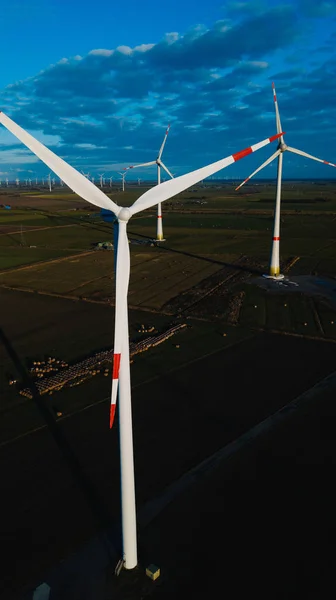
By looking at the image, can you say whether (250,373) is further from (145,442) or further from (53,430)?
(53,430)

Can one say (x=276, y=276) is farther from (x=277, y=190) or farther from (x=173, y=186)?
(x=173, y=186)

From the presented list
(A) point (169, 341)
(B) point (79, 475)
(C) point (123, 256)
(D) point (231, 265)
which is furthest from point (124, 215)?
(D) point (231, 265)

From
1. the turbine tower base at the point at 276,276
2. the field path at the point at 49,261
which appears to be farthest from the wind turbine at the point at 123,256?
the field path at the point at 49,261

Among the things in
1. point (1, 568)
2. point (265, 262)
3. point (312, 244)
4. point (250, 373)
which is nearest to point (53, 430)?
point (1, 568)

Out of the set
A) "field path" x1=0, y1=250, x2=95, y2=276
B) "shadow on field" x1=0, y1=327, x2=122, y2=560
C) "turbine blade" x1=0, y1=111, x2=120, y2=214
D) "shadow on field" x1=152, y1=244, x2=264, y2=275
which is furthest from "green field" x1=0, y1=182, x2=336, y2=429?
"turbine blade" x1=0, y1=111, x2=120, y2=214

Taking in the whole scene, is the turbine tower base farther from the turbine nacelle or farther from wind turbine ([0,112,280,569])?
the turbine nacelle

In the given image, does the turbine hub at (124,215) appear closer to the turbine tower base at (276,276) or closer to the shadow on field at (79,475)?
the shadow on field at (79,475)

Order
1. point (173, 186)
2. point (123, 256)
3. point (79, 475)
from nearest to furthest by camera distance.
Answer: point (123, 256)
point (173, 186)
point (79, 475)
